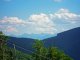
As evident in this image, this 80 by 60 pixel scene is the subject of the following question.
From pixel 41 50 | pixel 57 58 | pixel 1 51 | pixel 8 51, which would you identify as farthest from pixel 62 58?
pixel 1 51

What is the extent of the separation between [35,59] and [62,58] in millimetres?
7886

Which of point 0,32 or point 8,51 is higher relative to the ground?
point 0,32

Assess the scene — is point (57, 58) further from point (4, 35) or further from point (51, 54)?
point (4, 35)

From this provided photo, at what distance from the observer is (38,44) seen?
73.6 meters

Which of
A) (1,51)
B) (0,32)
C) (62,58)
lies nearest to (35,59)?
(62,58)

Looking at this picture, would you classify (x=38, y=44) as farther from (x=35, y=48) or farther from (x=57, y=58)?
(x=57, y=58)

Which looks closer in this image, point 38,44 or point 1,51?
point 1,51

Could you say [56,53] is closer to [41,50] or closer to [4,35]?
[41,50]

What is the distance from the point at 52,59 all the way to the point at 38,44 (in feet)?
22.1

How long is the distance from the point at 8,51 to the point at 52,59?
41.1 ft

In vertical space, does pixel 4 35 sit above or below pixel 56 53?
above

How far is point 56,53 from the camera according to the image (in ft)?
234

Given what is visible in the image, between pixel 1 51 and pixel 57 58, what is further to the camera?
pixel 57 58

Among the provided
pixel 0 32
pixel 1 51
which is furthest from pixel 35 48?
pixel 1 51
